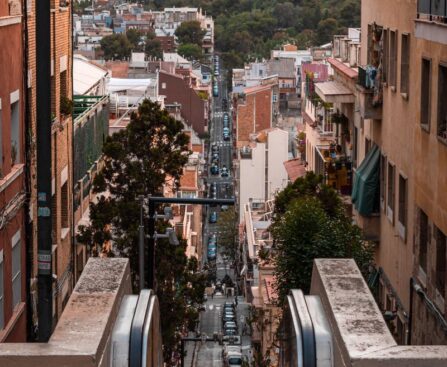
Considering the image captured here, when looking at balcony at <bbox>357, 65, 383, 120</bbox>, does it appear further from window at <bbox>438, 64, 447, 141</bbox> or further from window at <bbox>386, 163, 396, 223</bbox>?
window at <bbox>438, 64, 447, 141</bbox>

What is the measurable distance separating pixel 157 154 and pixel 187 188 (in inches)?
2187

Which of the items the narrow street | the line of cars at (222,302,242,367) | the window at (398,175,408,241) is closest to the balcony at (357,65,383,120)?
the window at (398,175,408,241)

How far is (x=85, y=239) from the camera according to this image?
2217 centimetres

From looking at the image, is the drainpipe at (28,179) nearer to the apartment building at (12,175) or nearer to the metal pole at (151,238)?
the apartment building at (12,175)

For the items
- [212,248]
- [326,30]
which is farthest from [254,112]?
[326,30]

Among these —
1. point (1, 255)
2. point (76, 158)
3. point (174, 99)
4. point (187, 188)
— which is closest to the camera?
point (1, 255)

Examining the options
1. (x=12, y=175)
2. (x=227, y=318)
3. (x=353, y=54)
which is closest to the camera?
(x=12, y=175)

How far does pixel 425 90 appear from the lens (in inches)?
683

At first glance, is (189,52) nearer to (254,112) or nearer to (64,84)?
(254,112)

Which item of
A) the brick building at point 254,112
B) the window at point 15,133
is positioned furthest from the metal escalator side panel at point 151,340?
the brick building at point 254,112

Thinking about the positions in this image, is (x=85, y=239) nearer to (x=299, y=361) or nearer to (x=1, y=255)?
(x=1, y=255)

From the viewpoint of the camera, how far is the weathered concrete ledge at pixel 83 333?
7258 mm

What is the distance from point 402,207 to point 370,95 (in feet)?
11.7

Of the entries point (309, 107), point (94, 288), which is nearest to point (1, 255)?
point (94, 288)
